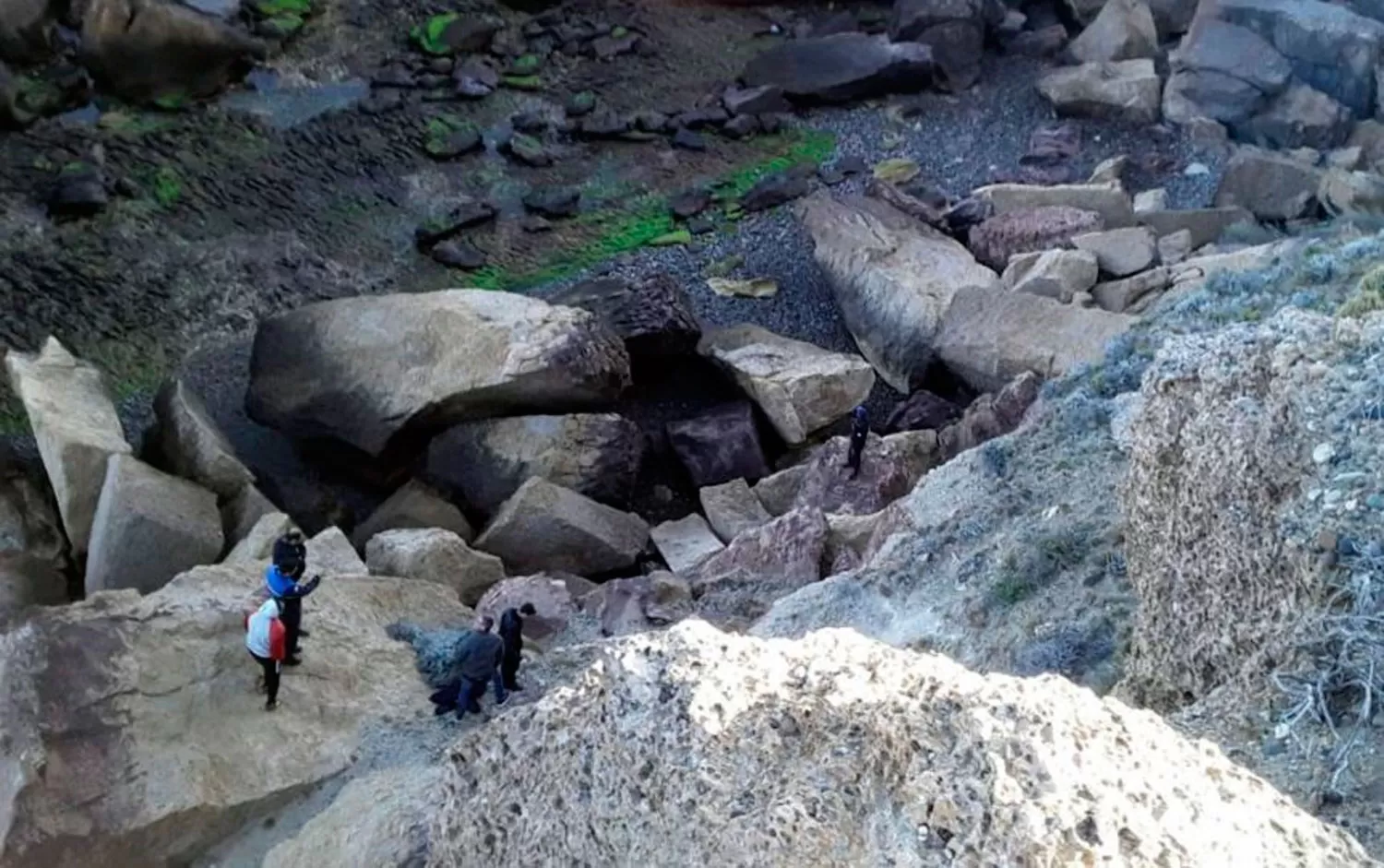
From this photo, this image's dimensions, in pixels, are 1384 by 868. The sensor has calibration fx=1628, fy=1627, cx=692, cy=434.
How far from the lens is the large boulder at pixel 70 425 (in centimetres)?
1148

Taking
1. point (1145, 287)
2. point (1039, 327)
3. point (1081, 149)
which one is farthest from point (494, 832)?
point (1081, 149)

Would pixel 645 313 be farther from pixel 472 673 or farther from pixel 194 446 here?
pixel 472 673

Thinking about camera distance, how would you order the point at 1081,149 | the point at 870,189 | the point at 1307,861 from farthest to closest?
the point at 1081,149 < the point at 870,189 < the point at 1307,861

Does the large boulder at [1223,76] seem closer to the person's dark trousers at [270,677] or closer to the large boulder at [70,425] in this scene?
the large boulder at [70,425]

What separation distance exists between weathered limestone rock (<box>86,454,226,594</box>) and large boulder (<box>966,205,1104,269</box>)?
7.67 meters

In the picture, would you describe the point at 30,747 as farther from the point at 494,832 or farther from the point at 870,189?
the point at 870,189

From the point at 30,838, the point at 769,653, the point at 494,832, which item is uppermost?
the point at 769,653

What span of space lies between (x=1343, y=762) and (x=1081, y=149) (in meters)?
13.6

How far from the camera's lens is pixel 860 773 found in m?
4.02

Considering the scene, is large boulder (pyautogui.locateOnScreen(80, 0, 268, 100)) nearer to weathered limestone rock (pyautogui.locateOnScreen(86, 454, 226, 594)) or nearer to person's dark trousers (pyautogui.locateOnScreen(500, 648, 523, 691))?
weathered limestone rock (pyautogui.locateOnScreen(86, 454, 226, 594))

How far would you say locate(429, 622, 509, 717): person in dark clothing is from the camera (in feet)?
24.9

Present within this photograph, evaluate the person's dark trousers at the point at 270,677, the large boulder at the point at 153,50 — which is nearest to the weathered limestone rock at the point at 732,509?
the person's dark trousers at the point at 270,677

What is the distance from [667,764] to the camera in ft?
14.5

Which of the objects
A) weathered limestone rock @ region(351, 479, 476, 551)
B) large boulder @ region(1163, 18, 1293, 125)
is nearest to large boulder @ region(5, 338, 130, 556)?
weathered limestone rock @ region(351, 479, 476, 551)
